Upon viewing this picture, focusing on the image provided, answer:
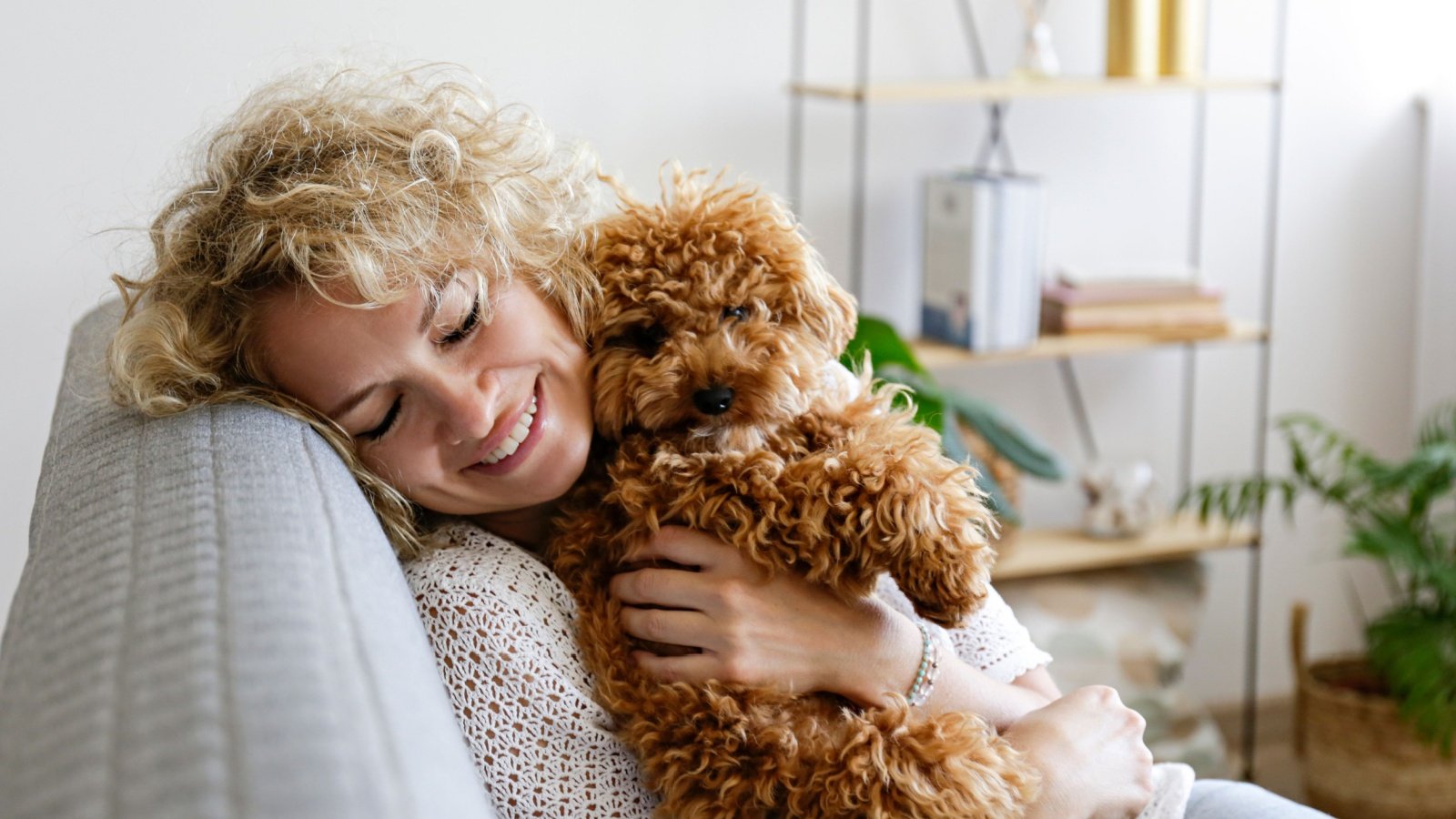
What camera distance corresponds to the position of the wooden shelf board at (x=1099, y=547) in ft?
8.57

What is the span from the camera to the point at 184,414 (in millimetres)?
1063

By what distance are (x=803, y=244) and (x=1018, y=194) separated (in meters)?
1.42

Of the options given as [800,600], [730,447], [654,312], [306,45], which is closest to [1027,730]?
[800,600]

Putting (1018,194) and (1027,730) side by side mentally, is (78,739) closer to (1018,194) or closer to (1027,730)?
(1027,730)

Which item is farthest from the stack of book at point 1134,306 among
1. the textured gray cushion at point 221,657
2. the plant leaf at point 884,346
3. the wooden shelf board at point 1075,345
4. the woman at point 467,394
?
the textured gray cushion at point 221,657

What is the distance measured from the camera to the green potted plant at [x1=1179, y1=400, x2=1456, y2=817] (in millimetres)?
2457

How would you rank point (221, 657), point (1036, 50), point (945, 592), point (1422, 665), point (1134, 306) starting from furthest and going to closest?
point (1134, 306)
point (1036, 50)
point (1422, 665)
point (945, 592)
point (221, 657)

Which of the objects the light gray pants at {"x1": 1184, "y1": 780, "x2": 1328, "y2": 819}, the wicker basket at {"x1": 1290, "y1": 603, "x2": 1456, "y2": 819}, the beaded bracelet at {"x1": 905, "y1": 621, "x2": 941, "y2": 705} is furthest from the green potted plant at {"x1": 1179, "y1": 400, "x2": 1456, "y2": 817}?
the beaded bracelet at {"x1": 905, "y1": 621, "x2": 941, "y2": 705}

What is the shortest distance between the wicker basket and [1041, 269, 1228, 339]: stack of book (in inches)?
25.7

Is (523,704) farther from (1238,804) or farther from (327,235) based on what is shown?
(1238,804)

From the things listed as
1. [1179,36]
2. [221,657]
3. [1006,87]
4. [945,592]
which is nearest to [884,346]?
[1006,87]

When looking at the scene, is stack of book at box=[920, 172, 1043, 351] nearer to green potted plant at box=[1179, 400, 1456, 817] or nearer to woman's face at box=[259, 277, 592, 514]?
green potted plant at box=[1179, 400, 1456, 817]

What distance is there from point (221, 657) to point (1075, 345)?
85.3 inches

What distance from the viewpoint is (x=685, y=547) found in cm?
109
